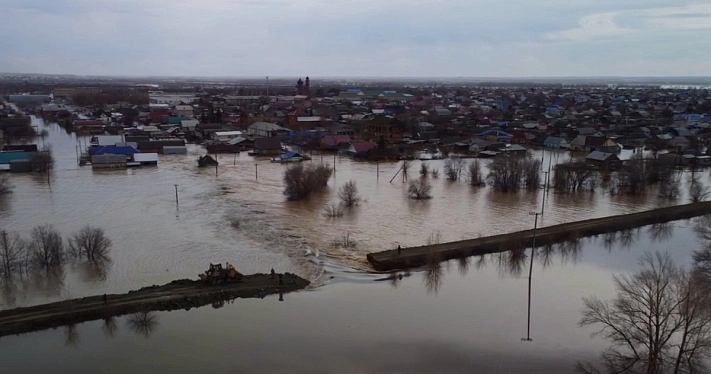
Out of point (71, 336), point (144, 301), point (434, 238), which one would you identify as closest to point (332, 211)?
point (434, 238)

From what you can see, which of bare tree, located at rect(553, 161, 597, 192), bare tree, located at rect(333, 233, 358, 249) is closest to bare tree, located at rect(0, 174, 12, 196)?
bare tree, located at rect(333, 233, 358, 249)

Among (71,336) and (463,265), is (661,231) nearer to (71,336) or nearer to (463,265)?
(463,265)

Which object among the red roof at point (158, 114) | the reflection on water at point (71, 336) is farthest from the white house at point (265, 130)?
the reflection on water at point (71, 336)

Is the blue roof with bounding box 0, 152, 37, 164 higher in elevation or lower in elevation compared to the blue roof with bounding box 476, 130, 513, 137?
lower

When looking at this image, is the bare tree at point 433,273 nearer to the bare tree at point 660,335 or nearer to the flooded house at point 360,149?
the bare tree at point 660,335

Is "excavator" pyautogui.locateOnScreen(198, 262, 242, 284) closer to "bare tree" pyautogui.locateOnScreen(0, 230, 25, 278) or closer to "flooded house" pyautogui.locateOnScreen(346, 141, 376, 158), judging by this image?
"bare tree" pyautogui.locateOnScreen(0, 230, 25, 278)
